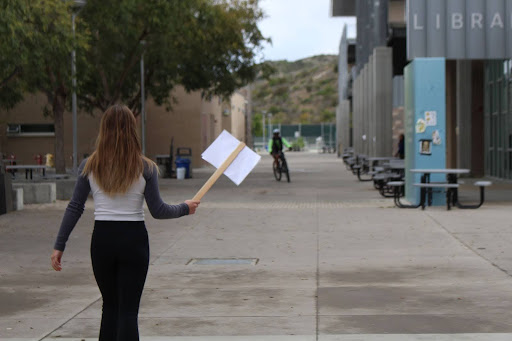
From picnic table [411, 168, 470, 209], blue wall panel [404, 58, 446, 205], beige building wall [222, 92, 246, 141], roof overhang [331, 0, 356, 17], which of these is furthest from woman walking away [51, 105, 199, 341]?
roof overhang [331, 0, 356, 17]

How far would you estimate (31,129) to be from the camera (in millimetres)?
50969

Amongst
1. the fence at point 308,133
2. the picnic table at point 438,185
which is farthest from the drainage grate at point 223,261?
the fence at point 308,133

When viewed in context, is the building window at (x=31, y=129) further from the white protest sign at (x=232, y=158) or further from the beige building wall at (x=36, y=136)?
the white protest sign at (x=232, y=158)

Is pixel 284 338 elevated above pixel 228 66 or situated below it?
below

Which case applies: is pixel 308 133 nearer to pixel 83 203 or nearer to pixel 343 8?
pixel 343 8

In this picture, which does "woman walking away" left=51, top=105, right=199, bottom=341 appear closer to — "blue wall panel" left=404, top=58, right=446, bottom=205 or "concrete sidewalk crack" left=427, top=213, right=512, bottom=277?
"concrete sidewalk crack" left=427, top=213, right=512, bottom=277

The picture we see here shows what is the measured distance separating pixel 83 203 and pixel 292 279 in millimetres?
4898

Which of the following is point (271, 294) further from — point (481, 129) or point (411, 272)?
point (481, 129)

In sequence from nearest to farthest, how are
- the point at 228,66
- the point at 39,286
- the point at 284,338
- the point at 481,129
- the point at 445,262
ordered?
the point at 284,338
the point at 39,286
the point at 445,262
the point at 481,129
the point at 228,66

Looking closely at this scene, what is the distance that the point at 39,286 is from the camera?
9445 millimetres

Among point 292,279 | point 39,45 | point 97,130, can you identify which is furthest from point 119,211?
point 97,130

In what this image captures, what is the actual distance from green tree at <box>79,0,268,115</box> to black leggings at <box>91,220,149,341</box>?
2279 centimetres

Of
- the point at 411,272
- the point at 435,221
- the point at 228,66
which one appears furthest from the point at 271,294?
the point at 228,66

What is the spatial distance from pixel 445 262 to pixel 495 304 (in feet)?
9.30
